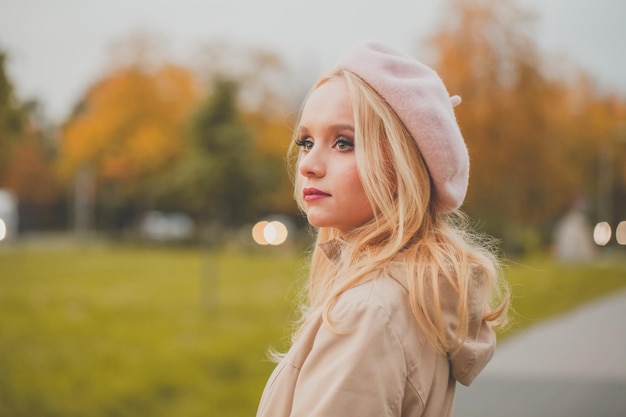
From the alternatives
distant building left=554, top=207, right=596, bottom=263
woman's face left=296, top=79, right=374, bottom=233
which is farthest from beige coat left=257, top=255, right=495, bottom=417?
distant building left=554, top=207, right=596, bottom=263

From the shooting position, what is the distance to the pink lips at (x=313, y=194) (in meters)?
1.76

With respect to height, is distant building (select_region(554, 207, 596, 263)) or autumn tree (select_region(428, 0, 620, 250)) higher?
autumn tree (select_region(428, 0, 620, 250))

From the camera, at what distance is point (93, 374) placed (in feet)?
22.7

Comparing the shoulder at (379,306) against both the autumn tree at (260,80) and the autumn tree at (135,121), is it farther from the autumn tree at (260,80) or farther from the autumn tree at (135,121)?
the autumn tree at (260,80)

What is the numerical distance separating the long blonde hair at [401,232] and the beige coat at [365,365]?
0.05 meters

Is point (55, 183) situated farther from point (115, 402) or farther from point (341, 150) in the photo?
point (341, 150)

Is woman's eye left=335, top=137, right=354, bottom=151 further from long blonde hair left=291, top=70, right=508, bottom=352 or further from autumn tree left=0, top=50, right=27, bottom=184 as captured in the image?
autumn tree left=0, top=50, right=27, bottom=184

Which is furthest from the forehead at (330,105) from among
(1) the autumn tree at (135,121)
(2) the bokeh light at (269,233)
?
(1) the autumn tree at (135,121)

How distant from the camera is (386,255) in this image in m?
1.63

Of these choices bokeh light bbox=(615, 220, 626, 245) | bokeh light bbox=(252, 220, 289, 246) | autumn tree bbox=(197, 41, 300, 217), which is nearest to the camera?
bokeh light bbox=(615, 220, 626, 245)

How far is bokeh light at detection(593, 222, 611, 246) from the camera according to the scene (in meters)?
25.3

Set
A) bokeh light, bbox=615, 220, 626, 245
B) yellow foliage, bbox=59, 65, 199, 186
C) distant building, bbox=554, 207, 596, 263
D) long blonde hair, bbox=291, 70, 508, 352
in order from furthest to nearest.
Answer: yellow foliage, bbox=59, 65, 199, 186 < bokeh light, bbox=615, 220, 626, 245 < distant building, bbox=554, 207, 596, 263 < long blonde hair, bbox=291, 70, 508, 352

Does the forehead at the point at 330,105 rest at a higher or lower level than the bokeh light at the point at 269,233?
higher

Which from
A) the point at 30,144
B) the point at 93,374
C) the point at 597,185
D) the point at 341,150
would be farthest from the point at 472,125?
the point at 30,144
